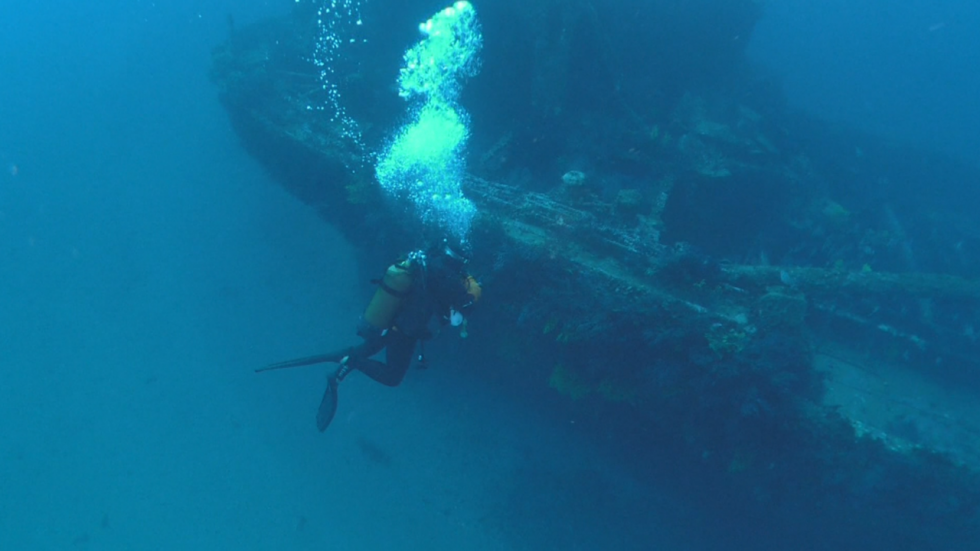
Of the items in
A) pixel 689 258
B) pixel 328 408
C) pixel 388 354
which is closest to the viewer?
pixel 388 354

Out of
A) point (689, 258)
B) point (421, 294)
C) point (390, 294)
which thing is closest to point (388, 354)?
point (390, 294)

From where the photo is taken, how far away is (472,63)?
1015 centimetres

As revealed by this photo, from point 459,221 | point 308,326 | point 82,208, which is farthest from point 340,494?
point 82,208

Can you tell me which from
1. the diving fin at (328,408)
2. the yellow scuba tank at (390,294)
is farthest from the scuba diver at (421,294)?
the diving fin at (328,408)

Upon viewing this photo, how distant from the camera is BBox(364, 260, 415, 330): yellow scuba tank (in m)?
5.37

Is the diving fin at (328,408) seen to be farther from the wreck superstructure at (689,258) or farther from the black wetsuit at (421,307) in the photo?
the wreck superstructure at (689,258)

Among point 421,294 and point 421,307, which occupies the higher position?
point 421,294

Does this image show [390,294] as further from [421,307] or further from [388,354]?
[388,354]

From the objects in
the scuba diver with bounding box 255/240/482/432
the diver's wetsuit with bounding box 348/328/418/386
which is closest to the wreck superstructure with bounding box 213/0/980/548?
the scuba diver with bounding box 255/240/482/432

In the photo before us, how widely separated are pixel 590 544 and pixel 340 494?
4.39m

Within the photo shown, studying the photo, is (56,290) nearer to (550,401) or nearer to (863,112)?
(550,401)

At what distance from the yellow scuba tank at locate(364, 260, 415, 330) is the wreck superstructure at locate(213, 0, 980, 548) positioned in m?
1.84

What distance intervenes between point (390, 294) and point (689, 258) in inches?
151

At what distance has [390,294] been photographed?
5457mm
